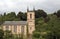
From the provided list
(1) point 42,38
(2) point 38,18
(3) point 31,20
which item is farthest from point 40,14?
(1) point 42,38

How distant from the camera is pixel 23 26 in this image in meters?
65.6

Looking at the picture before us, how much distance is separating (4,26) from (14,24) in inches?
84.0

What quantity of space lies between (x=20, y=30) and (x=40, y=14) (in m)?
23.6

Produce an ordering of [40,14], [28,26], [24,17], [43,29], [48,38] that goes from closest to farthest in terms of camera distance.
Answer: [48,38], [43,29], [28,26], [24,17], [40,14]

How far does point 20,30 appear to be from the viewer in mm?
65938

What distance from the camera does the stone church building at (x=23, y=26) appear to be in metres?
65.2

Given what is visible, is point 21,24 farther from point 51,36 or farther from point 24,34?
point 51,36

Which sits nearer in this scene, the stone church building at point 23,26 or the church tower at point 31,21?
the church tower at point 31,21

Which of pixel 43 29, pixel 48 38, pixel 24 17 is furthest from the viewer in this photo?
pixel 24 17

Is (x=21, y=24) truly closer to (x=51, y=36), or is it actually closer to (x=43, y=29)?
(x=43, y=29)

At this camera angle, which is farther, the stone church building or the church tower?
the stone church building

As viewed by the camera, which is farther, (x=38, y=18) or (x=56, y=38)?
(x=38, y=18)

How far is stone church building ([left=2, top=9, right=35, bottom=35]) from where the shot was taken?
65188 millimetres

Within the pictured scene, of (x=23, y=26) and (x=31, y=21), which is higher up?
(x=31, y=21)
